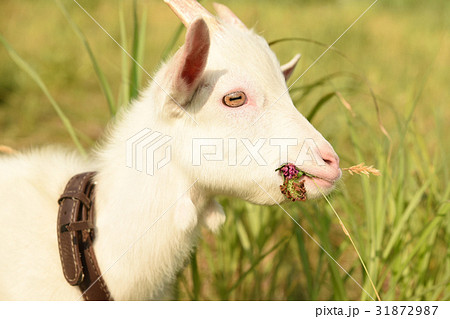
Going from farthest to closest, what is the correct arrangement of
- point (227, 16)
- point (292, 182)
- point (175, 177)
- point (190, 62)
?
1. point (227, 16)
2. point (175, 177)
3. point (292, 182)
4. point (190, 62)

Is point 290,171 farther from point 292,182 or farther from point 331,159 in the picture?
point 331,159

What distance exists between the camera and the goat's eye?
5.67 feet

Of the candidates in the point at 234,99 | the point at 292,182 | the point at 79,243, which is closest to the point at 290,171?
the point at 292,182

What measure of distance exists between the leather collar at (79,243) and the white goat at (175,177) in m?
0.04

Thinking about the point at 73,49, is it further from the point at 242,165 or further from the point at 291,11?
the point at 242,165

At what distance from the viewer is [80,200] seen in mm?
1890

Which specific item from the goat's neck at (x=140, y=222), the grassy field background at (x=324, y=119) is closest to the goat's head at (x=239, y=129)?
the goat's neck at (x=140, y=222)

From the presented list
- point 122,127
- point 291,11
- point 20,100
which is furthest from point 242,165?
point 291,11

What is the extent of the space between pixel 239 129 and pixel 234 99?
0.37 ft

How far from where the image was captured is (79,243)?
1.86 meters

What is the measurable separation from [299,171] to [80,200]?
874mm

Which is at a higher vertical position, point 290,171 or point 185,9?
point 185,9

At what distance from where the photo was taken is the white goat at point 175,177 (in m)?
1.73

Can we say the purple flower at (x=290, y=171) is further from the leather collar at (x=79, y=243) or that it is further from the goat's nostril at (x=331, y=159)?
the leather collar at (x=79, y=243)
